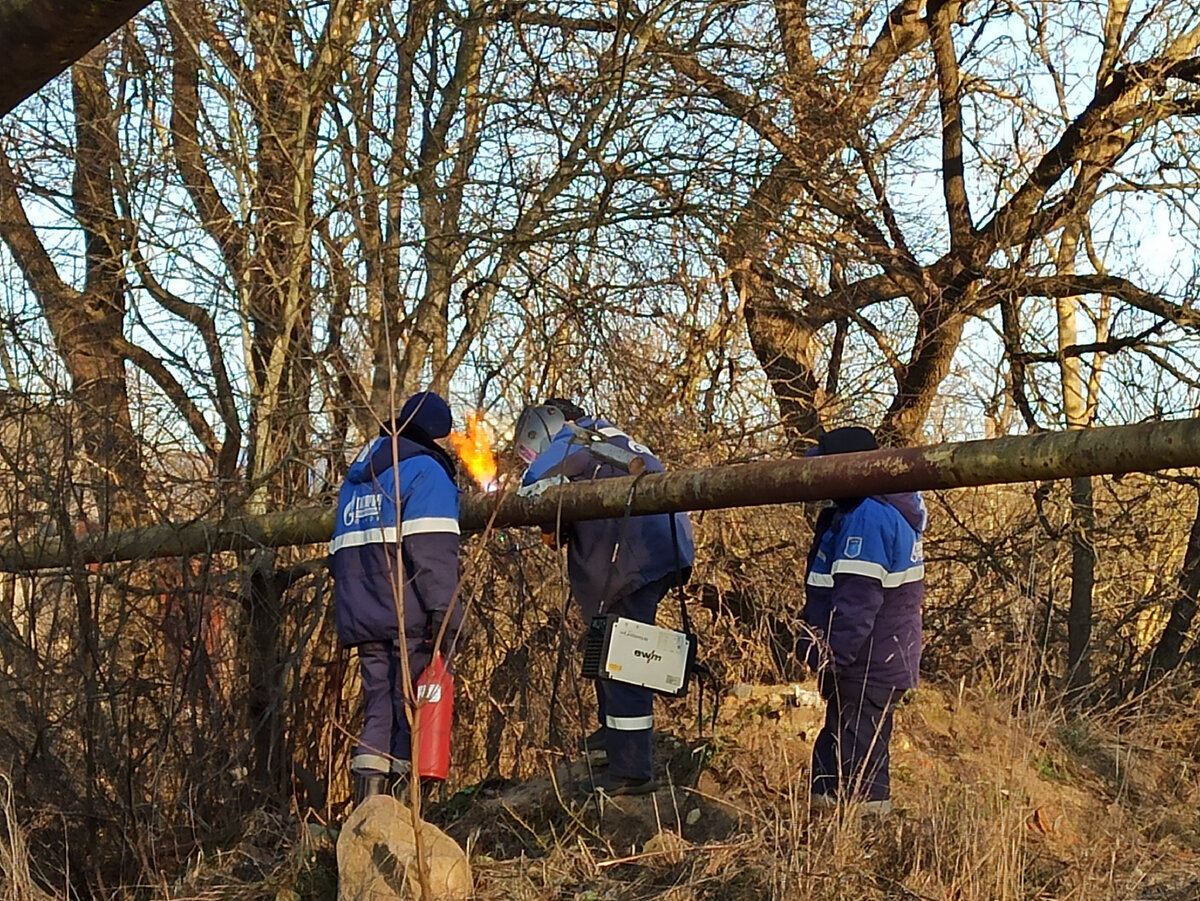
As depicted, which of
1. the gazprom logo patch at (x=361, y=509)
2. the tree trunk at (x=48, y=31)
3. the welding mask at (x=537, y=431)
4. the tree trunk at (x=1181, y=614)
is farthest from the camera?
the tree trunk at (x=1181, y=614)

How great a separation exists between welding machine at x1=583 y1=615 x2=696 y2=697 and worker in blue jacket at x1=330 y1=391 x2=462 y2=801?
70 cm

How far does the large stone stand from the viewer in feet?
14.0

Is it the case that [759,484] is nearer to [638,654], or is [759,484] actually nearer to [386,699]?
[638,654]

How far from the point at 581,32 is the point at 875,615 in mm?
4575

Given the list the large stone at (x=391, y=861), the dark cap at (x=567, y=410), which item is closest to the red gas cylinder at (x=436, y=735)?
the large stone at (x=391, y=861)

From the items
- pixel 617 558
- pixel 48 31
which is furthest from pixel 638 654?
pixel 48 31

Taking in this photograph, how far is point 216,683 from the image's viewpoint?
7.09 meters

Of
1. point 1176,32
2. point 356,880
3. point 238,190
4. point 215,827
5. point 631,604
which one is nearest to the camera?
point 356,880

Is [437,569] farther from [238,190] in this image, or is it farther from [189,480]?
[238,190]

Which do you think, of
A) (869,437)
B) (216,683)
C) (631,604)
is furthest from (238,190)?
(869,437)

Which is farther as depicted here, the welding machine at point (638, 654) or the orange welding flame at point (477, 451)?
the orange welding flame at point (477, 451)

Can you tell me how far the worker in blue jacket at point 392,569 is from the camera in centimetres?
570

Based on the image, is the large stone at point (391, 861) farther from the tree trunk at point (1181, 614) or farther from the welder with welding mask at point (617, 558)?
the tree trunk at point (1181, 614)

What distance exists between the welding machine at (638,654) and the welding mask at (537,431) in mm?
1088
